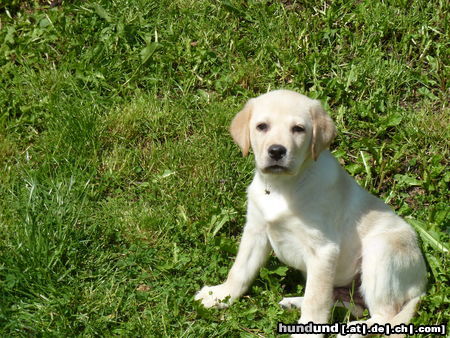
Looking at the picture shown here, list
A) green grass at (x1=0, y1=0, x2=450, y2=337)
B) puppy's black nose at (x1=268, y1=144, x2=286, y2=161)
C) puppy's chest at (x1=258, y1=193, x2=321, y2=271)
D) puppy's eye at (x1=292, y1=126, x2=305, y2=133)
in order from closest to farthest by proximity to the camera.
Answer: puppy's black nose at (x1=268, y1=144, x2=286, y2=161) < puppy's eye at (x1=292, y1=126, x2=305, y2=133) < puppy's chest at (x1=258, y1=193, x2=321, y2=271) < green grass at (x1=0, y1=0, x2=450, y2=337)

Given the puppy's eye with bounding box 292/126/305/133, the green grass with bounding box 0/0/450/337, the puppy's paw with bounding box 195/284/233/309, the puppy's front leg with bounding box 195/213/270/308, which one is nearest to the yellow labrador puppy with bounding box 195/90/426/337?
the puppy's eye with bounding box 292/126/305/133

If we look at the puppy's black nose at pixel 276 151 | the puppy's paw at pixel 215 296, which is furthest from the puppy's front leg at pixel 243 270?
the puppy's black nose at pixel 276 151

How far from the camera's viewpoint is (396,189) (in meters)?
5.85

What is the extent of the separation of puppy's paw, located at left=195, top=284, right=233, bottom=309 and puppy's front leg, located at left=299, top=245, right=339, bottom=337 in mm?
615

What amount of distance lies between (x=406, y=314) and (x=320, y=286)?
22.9 inches

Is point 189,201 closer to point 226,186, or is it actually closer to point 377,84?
point 226,186

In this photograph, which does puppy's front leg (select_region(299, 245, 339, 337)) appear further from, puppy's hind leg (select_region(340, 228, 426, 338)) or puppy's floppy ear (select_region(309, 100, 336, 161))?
puppy's floppy ear (select_region(309, 100, 336, 161))

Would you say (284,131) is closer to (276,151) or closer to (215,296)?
(276,151)

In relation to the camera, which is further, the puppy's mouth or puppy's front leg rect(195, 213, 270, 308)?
puppy's front leg rect(195, 213, 270, 308)

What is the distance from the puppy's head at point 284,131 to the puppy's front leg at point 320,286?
0.55m

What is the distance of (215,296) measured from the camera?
193 inches

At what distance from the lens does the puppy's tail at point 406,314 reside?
4.49m

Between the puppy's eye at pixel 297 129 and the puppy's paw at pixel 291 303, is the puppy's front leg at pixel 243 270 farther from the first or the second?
the puppy's eye at pixel 297 129

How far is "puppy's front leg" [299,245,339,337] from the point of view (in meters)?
4.44
